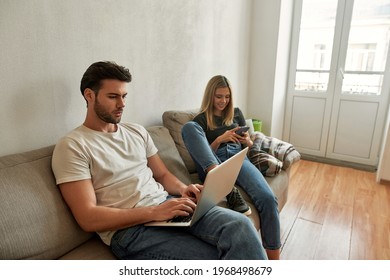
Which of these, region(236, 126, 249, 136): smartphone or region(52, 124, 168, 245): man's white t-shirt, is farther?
region(236, 126, 249, 136): smartphone

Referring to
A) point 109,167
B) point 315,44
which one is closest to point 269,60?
point 315,44

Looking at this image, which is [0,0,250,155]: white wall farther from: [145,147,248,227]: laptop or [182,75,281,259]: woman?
[145,147,248,227]: laptop

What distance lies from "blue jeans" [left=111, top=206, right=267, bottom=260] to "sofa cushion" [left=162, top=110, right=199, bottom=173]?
78cm

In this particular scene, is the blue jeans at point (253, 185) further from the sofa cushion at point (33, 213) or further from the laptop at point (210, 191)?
the sofa cushion at point (33, 213)

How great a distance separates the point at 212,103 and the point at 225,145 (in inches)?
12.0

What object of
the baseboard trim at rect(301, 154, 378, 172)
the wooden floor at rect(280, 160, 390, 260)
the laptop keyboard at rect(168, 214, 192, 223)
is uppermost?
the laptop keyboard at rect(168, 214, 192, 223)

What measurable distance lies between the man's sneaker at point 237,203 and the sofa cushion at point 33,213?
2.38 feet

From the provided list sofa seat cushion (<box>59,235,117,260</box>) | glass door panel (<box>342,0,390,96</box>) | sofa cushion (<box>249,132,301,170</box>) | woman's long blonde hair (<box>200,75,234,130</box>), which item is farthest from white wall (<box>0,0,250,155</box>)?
glass door panel (<box>342,0,390,96</box>)

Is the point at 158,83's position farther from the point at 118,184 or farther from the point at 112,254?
the point at 112,254

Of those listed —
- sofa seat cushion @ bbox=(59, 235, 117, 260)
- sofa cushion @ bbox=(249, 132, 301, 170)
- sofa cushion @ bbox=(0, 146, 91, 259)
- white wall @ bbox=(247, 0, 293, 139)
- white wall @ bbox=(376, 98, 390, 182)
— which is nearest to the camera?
sofa cushion @ bbox=(0, 146, 91, 259)

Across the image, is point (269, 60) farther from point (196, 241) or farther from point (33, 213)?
point (33, 213)

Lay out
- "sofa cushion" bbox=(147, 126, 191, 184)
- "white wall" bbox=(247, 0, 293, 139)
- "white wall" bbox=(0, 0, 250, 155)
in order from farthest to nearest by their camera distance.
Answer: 1. "white wall" bbox=(247, 0, 293, 139)
2. "sofa cushion" bbox=(147, 126, 191, 184)
3. "white wall" bbox=(0, 0, 250, 155)

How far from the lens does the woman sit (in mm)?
1531

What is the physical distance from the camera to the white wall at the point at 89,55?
1190 millimetres
